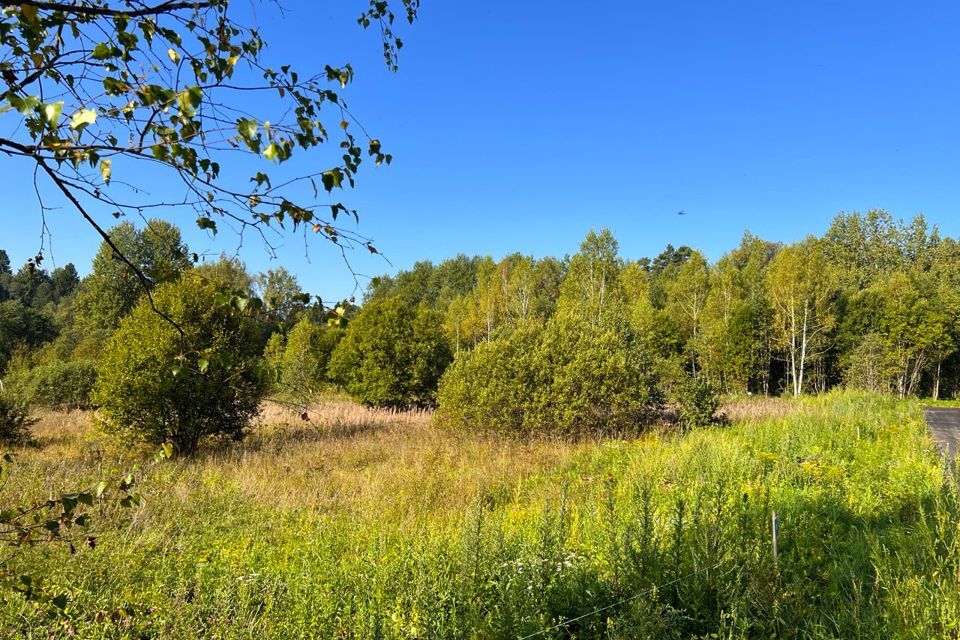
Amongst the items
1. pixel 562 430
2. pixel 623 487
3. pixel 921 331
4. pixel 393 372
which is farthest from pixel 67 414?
pixel 921 331

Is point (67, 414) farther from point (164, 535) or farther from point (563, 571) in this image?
point (563, 571)

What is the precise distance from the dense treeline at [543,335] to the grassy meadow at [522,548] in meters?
1.55

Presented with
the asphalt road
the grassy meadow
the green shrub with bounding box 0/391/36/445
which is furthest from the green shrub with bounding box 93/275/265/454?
the asphalt road

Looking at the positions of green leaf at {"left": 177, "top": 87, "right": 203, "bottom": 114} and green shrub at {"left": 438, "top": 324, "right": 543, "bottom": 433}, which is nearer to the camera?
green leaf at {"left": 177, "top": 87, "right": 203, "bottom": 114}

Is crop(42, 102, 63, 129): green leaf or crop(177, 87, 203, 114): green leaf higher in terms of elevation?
crop(177, 87, 203, 114): green leaf

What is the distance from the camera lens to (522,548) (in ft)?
12.9

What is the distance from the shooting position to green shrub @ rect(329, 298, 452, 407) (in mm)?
18125

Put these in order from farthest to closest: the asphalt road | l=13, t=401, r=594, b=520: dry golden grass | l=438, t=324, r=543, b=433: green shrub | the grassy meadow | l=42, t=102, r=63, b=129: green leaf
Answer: l=438, t=324, r=543, b=433: green shrub → the asphalt road → l=13, t=401, r=594, b=520: dry golden grass → the grassy meadow → l=42, t=102, r=63, b=129: green leaf

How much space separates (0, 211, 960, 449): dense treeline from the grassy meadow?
1.55 metres

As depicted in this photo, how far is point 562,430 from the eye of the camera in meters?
10.3

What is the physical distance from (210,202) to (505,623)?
8.96ft

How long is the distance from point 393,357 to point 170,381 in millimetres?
9724

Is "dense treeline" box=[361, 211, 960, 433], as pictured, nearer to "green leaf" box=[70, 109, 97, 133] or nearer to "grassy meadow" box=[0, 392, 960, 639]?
"grassy meadow" box=[0, 392, 960, 639]

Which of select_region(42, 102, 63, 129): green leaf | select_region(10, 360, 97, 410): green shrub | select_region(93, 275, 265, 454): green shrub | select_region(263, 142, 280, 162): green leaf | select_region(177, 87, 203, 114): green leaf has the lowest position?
select_region(10, 360, 97, 410): green shrub
